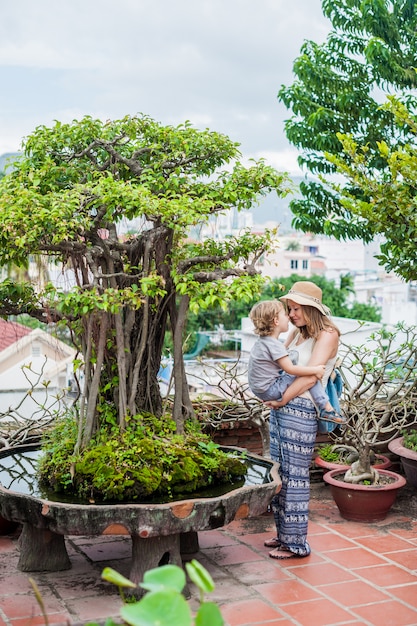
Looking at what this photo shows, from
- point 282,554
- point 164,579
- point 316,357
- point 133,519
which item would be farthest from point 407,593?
point 164,579

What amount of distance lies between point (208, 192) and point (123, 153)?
556 mm

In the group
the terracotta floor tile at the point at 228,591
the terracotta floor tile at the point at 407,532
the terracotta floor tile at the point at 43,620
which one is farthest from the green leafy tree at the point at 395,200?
the terracotta floor tile at the point at 43,620

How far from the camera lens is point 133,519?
3453 mm

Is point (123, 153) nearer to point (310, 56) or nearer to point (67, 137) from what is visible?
point (67, 137)

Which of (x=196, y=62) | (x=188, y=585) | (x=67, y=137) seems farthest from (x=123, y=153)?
(x=196, y=62)

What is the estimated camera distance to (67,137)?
4164 mm

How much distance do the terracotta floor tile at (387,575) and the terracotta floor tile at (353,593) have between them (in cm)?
8

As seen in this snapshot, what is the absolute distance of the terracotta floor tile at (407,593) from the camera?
12.1 feet

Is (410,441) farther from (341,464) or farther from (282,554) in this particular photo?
(282,554)

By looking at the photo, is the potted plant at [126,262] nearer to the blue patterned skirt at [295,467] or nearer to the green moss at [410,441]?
the blue patterned skirt at [295,467]

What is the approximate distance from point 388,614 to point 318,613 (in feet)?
1.05

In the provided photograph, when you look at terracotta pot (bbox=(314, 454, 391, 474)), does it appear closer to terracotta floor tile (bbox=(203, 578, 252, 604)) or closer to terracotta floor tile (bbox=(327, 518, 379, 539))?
terracotta floor tile (bbox=(327, 518, 379, 539))

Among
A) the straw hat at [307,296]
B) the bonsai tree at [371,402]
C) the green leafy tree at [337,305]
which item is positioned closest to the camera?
the straw hat at [307,296]

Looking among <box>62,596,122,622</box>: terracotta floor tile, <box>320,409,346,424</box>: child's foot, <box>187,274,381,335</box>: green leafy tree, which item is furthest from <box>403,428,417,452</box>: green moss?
<box>187,274,381,335</box>: green leafy tree
